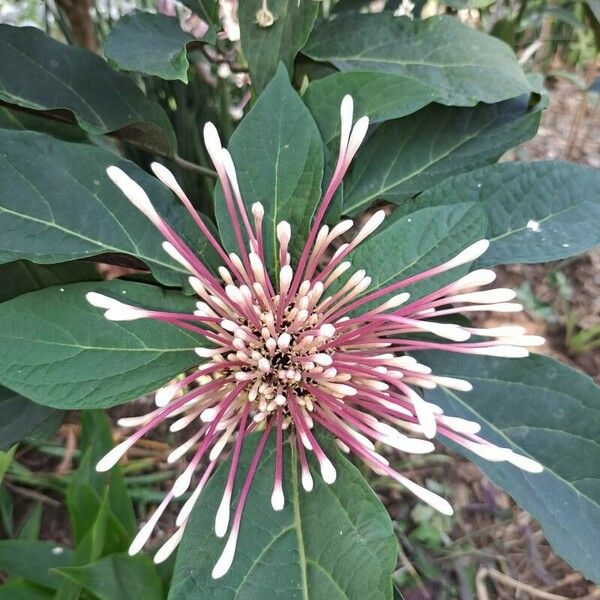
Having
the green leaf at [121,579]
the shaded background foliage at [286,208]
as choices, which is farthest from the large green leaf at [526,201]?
the green leaf at [121,579]

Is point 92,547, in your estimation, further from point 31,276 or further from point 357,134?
point 357,134

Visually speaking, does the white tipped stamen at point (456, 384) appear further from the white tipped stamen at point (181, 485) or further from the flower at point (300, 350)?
the white tipped stamen at point (181, 485)

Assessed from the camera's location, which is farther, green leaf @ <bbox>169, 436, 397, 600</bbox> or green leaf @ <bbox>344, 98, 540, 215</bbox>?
green leaf @ <bbox>344, 98, 540, 215</bbox>

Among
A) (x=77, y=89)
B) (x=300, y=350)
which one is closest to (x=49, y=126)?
(x=77, y=89)

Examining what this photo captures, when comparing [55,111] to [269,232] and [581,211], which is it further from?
[581,211]

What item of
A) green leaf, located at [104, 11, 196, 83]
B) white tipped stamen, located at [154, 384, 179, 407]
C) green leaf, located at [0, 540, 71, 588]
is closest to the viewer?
white tipped stamen, located at [154, 384, 179, 407]

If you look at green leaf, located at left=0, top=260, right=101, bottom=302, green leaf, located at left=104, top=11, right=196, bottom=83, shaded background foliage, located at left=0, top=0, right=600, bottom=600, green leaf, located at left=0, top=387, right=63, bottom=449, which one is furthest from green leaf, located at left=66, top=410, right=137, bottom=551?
green leaf, located at left=104, top=11, right=196, bottom=83

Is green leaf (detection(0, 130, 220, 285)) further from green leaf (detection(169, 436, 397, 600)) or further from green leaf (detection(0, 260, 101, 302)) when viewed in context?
green leaf (detection(169, 436, 397, 600))
